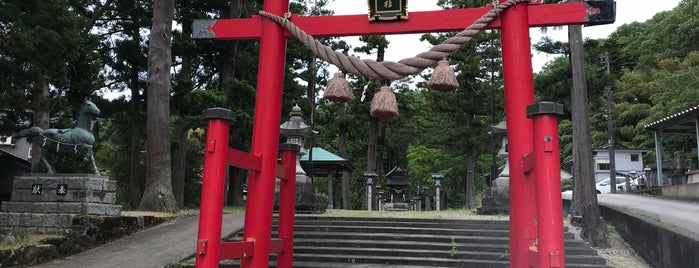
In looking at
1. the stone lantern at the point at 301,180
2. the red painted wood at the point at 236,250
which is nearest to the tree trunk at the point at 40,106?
the stone lantern at the point at 301,180

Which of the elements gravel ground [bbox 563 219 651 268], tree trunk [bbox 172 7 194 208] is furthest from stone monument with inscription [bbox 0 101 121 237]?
gravel ground [bbox 563 219 651 268]

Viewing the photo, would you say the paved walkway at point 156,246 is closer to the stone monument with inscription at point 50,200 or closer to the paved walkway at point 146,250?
the paved walkway at point 146,250

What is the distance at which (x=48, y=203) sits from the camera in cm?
860

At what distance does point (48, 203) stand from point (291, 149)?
6331mm

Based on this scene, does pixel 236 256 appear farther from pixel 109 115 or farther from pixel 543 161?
pixel 109 115

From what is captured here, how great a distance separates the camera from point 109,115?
15.6 metres

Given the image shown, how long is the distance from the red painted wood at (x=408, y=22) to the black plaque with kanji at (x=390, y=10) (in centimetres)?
5

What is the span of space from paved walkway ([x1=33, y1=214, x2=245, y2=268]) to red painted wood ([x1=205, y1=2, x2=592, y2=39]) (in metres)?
4.64

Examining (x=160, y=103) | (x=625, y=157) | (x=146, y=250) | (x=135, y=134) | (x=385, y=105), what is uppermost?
(x=625, y=157)

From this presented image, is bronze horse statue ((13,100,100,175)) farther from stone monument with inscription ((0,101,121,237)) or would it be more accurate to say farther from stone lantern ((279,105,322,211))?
stone lantern ((279,105,322,211))

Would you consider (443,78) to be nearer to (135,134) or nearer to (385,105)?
(385,105)

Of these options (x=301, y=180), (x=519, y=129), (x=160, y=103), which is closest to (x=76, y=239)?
(x=160, y=103)

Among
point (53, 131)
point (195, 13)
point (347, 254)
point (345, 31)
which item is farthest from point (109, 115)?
point (345, 31)

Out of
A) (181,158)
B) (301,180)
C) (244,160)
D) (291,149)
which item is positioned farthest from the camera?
(181,158)
